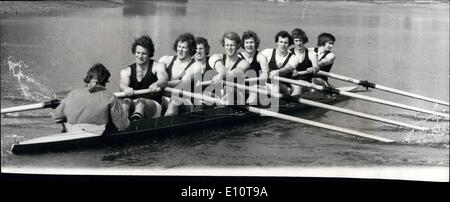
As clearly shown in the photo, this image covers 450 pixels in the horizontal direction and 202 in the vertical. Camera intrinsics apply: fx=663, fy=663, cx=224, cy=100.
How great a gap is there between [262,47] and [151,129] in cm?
59

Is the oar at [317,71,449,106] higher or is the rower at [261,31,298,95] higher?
the rower at [261,31,298,95]

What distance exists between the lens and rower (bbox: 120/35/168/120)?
2301 millimetres

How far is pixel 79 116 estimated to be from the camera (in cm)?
211

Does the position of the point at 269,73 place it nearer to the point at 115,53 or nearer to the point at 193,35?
the point at 193,35

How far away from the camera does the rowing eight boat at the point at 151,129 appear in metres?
2.07

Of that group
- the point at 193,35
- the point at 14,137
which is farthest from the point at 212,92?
the point at 14,137

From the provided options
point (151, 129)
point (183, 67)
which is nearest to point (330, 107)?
point (183, 67)

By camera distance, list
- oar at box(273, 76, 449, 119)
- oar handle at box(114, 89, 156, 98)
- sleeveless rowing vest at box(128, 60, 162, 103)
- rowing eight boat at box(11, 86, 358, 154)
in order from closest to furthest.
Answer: rowing eight boat at box(11, 86, 358, 154)
oar handle at box(114, 89, 156, 98)
sleeveless rowing vest at box(128, 60, 162, 103)
oar at box(273, 76, 449, 119)

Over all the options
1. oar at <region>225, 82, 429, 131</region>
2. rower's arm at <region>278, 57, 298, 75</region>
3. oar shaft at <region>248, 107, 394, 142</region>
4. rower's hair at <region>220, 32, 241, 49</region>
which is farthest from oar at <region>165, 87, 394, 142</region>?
rower's arm at <region>278, 57, 298, 75</region>

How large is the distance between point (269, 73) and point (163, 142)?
58 centimetres

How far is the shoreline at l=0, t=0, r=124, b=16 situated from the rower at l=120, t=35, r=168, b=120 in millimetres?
258

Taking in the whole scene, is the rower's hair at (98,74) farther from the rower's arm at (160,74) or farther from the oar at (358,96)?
the oar at (358,96)

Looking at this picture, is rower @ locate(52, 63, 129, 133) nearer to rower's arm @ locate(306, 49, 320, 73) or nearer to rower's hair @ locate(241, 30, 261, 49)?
rower's hair @ locate(241, 30, 261, 49)

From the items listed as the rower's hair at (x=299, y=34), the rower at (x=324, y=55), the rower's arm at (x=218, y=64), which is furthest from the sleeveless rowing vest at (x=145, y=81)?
the rower at (x=324, y=55)
